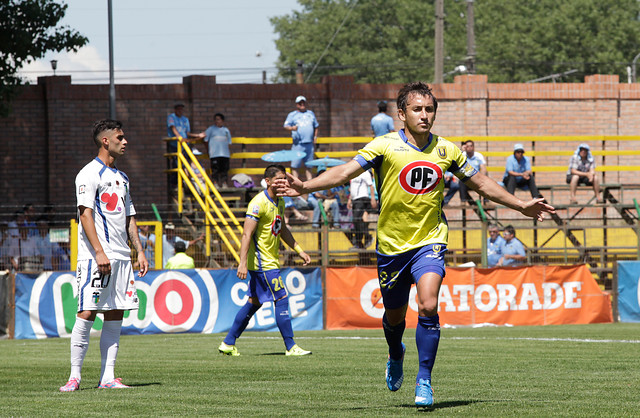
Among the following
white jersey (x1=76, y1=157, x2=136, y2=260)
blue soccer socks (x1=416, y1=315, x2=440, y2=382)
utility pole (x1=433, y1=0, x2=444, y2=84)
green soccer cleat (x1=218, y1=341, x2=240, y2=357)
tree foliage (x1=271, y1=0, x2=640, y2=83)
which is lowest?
green soccer cleat (x1=218, y1=341, x2=240, y2=357)

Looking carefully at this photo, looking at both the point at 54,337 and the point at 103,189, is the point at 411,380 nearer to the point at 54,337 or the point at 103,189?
the point at 103,189

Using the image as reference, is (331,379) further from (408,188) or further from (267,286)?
(267,286)

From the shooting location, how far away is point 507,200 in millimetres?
7293

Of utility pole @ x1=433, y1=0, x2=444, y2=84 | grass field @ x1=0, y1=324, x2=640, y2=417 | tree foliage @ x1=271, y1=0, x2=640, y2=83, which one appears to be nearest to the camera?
grass field @ x1=0, y1=324, x2=640, y2=417

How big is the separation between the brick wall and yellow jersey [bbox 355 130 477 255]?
21.8 metres

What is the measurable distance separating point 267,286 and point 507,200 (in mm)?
5251

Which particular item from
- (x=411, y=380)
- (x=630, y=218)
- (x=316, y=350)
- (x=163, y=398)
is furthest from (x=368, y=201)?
(x=163, y=398)

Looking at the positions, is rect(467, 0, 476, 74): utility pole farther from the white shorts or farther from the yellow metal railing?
the white shorts

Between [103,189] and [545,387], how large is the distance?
158 inches

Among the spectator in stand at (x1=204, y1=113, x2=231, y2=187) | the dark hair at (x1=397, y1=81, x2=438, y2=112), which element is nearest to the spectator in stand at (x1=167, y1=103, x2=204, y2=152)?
the spectator in stand at (x1=204, y1=113, x2=231, y2=187)

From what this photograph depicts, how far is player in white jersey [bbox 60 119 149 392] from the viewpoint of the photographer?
27.0 feet

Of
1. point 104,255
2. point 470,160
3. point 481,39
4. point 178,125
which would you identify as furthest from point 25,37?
point 481,39

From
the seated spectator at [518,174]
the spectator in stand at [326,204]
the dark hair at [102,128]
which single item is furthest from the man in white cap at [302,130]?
the dark hair at [102,128]

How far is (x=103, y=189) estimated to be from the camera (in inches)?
330
